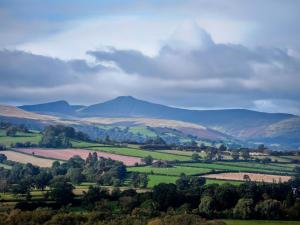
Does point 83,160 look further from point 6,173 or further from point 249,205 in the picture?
point 249,205

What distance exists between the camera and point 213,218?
10456cm

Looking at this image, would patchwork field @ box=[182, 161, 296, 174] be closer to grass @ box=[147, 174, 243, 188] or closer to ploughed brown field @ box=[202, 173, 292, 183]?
ploughed brown field @ box=[202, 173, 292, 183]

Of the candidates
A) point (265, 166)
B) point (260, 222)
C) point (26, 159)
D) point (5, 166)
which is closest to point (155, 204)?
→ point (260, 222)

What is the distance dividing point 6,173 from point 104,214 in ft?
260

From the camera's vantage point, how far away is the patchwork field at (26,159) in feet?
595

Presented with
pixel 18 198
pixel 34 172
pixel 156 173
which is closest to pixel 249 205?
pixel 18 198

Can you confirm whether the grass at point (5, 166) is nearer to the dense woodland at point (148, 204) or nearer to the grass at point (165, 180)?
the dense woodland at point (148, 204)

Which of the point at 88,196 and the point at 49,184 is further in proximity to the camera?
the point at 49,184

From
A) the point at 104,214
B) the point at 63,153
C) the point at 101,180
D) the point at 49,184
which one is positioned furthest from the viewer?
the point at 63,153

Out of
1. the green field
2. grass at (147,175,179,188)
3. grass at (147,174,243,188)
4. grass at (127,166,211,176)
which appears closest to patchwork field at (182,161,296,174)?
grass at (127,166,211,176)

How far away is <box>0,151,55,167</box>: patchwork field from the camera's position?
181m

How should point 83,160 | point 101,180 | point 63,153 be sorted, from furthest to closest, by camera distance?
1. point 63,153
2. point 83,160
3. point 101,180

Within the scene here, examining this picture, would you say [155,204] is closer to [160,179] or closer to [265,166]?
[160,179]

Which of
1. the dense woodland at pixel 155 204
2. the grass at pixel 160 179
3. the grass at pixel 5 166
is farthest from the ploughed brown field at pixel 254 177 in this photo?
the grass at pixel 5 166
